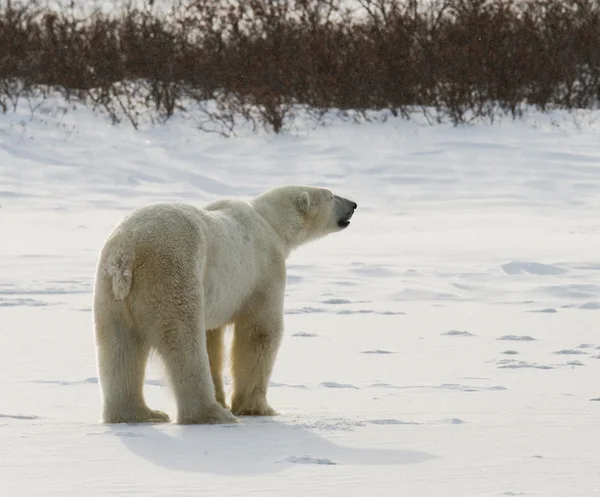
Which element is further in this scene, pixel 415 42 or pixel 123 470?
pixel 415 42

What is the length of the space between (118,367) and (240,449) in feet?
2.29

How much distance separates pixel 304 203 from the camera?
14.6 feet

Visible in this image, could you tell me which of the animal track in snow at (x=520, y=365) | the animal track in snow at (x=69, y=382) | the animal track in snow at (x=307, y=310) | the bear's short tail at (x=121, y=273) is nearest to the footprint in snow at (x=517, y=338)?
the animal track in snow at (x=520, y=365)

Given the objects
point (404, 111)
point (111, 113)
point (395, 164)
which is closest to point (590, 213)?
point (395, 164)

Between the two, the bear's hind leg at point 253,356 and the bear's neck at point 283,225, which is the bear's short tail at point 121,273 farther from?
the bear's neck at point 283,225

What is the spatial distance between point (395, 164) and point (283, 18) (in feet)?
9.78

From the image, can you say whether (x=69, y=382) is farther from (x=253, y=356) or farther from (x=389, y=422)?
(x=389, y=422)

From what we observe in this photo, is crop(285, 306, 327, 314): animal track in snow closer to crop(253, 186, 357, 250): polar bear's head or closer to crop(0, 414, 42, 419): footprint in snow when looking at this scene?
crop(253, 186, 357, 250): polar bear's head

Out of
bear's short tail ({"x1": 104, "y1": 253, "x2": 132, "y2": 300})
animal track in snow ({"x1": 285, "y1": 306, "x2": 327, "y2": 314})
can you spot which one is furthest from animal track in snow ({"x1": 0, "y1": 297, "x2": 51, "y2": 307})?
bear's short tail ({"x1": 104, "y1": 253, "x2": 132, "y2": 300})

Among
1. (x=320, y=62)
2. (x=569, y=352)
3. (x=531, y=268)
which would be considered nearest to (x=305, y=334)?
(x=569, y=352)

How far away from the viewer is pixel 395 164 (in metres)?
11.0

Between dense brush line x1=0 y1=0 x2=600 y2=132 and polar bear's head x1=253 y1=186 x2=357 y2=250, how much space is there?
23.8ft

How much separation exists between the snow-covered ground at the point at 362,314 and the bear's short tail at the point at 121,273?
1.27 feet

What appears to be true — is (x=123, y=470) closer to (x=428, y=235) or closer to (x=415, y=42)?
(x=428, y=235)
